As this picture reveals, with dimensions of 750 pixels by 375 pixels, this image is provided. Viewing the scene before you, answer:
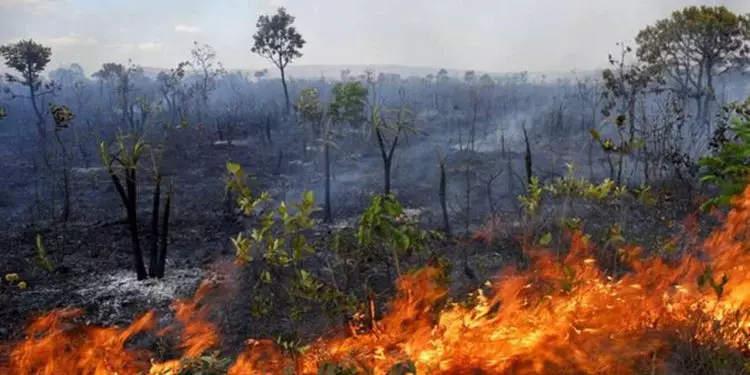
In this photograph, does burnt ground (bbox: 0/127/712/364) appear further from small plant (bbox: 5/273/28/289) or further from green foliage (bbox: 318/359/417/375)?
green foliage (bbox: 318/359/417/375)

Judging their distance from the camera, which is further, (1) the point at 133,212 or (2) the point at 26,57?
(2) the point at 26,57

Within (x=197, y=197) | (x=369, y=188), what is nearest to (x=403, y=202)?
(x=369, y=188)

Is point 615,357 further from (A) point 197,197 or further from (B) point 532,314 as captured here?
(A) point 197,197

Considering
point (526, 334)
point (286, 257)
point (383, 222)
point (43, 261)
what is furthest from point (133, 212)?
point (526, 334)

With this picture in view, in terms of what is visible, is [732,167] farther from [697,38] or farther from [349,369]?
[697,38]

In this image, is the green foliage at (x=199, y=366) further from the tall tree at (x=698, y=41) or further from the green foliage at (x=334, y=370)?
the tall tree at (x=698, y=41)

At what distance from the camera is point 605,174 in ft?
57.9

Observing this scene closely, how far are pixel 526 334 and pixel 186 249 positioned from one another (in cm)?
822

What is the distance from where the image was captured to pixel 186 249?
457 inches

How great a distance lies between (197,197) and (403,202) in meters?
5.73

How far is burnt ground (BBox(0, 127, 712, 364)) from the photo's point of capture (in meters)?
8.46

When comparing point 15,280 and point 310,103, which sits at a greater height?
point 310,103

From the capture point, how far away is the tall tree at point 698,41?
20938 millimetres

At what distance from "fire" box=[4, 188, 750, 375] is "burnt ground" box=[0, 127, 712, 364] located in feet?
3.30
